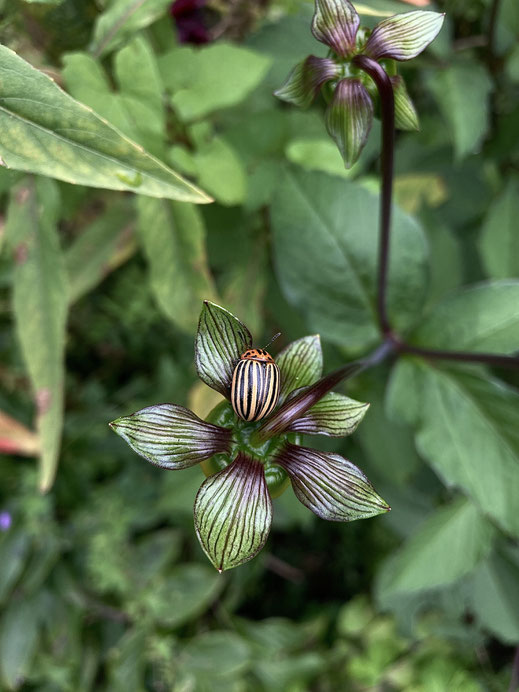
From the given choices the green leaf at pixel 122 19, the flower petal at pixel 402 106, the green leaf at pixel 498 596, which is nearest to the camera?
the flower petal at pixel 402 106

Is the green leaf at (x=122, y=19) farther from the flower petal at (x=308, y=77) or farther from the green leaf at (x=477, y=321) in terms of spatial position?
the green leaf at (x=477, y=321)

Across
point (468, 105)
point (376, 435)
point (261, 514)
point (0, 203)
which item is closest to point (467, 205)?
point (468, 105)

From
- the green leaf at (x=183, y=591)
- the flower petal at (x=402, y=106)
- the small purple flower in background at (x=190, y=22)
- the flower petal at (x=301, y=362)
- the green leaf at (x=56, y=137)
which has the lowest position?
the green leaf at (x=183, y=591)

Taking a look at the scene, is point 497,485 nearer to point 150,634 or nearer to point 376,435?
point 376,435

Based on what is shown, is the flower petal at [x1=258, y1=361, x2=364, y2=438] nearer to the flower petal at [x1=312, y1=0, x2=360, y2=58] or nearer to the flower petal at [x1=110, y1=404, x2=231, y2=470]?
the flower petal at [x1=110, y1=404, x2=231, y2=470]

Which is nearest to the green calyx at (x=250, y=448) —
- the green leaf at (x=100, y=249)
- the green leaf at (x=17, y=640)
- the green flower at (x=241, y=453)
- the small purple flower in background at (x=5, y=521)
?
the green flower at (x=241, y=453)

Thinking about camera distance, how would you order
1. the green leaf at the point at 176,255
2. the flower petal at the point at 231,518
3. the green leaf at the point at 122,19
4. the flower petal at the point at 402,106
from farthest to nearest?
the green leaf at the point at 176,255, the green leaf at the point at 122,19, the flower petal at the point at 402,106, the flower petal at the point at 231,518

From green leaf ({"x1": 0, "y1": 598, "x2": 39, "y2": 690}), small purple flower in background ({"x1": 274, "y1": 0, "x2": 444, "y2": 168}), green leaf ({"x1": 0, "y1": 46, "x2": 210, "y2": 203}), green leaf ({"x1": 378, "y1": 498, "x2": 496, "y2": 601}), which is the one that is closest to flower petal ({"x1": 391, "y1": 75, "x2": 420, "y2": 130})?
small purple flower in background ({"x1": 274, "y1": 0, "x2": 444, "y2": 168})
